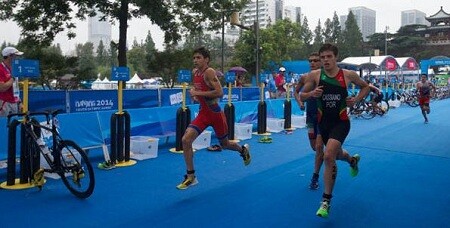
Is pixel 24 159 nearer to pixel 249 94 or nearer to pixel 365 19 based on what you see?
pixel 249 94

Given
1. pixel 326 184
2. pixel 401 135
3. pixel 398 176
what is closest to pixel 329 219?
pixel 326 184

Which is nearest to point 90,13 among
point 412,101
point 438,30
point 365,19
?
point 412,101

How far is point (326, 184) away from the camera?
4324 millimetres

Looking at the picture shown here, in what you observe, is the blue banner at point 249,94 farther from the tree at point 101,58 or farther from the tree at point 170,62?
the tree at point 101,58

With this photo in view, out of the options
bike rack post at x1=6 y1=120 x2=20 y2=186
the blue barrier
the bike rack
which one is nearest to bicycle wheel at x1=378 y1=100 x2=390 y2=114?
the blue barrier

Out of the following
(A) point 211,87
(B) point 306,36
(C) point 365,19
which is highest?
(C) point 365,19

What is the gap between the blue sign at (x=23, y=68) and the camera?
5.22 metres

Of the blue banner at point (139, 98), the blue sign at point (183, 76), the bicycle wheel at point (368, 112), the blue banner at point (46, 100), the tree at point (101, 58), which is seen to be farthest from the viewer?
the tree at point (101, 58)

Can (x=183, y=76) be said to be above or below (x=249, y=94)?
above

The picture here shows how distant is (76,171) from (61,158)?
1.05 ft

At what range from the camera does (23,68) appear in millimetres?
5246

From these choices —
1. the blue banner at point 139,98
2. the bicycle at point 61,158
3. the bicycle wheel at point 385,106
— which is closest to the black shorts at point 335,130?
the bicycle at point 61,158

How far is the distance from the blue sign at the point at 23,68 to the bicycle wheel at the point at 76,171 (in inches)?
39.1

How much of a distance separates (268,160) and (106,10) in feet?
39.0
